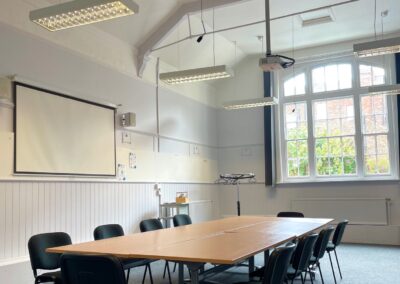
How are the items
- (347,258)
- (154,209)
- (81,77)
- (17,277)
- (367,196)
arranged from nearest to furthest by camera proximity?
(17,277), (81,77), (347,258), (154,209), (367,196)

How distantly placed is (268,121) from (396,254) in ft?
12.5

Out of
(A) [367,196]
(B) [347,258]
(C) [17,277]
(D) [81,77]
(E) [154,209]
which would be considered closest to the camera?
(C) [17,277]

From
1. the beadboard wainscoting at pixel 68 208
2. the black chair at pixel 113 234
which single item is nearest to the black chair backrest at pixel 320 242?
the black chair at pixel 113 234

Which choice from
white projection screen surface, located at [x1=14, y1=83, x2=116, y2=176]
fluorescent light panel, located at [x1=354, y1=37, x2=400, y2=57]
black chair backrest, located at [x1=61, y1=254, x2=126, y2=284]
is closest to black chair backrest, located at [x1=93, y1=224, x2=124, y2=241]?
white projection screen surface, located at [x1=14, y1=83, x2=116, y2=176]

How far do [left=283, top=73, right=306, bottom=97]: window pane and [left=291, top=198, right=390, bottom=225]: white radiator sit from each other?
2427 millimetres

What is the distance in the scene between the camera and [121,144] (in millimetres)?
6711

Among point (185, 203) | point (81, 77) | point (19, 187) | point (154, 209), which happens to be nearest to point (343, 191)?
point (185, 203)

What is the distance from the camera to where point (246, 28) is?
8.07 m

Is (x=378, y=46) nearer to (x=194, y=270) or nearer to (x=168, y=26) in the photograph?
(x=168, y=26)

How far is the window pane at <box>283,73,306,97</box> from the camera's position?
9375mm

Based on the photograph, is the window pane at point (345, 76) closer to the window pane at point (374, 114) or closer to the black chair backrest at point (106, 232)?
the window pane at point (374, 114)

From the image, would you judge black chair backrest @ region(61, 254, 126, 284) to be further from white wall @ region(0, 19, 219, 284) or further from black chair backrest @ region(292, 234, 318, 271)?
white wall @ region(0, 19, 219, 284)

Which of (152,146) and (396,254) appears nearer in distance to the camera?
(396,254)

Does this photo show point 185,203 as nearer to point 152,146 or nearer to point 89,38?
point 152,146
